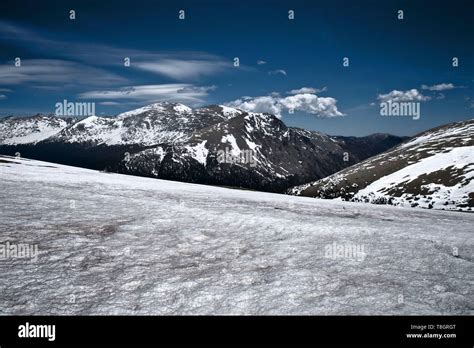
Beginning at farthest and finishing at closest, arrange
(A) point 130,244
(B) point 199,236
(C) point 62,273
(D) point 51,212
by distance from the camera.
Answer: (D) point 51,212 < (B) point 199,236 < (A) point 130,244 < (C) point 62,273

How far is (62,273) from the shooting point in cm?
912

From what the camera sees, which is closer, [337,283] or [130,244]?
[337,283]

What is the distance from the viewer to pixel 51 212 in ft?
54.5

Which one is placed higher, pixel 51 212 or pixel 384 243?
pixel 51 212

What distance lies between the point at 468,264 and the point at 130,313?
1099cm
